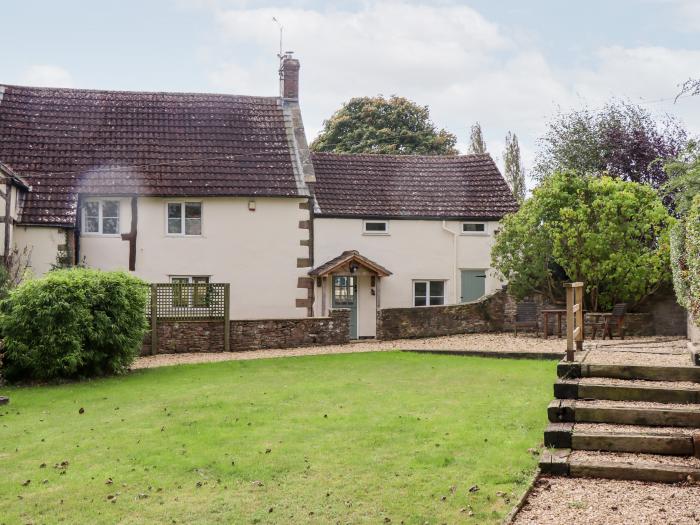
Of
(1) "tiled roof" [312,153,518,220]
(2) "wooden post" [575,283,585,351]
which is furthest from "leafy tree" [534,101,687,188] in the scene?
(2) "wooden post" [575,283,585,351]

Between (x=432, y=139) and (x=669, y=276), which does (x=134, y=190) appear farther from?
(x=432, y=139)

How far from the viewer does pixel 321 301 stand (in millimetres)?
26438

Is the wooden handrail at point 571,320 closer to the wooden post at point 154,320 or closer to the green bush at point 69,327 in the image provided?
the green bush at point 69,327

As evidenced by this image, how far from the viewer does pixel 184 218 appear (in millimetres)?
25656

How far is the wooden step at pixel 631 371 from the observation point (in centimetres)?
1032

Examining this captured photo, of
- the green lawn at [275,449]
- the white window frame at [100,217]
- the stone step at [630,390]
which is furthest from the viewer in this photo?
the white window frame at [100,217]

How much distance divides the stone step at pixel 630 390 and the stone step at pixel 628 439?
0.67m

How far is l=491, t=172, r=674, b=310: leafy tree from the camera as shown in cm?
2340

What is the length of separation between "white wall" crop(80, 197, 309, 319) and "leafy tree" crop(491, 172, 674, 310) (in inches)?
274

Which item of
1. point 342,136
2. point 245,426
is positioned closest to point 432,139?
point 342,136

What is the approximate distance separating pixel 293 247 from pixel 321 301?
204cm

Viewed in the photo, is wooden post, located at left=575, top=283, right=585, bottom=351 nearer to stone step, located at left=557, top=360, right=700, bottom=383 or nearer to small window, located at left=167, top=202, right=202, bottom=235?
stone step, located at left=557, top=360, right=700, bottom=383

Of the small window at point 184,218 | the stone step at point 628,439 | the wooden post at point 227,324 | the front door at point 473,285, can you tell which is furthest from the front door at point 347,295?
the stone step at point 628,439

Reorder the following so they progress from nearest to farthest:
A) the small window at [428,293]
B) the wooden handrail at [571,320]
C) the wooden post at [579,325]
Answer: the wooden handrail at [571,320] < the wooden post at [579,325] < the small window at [428,293]
